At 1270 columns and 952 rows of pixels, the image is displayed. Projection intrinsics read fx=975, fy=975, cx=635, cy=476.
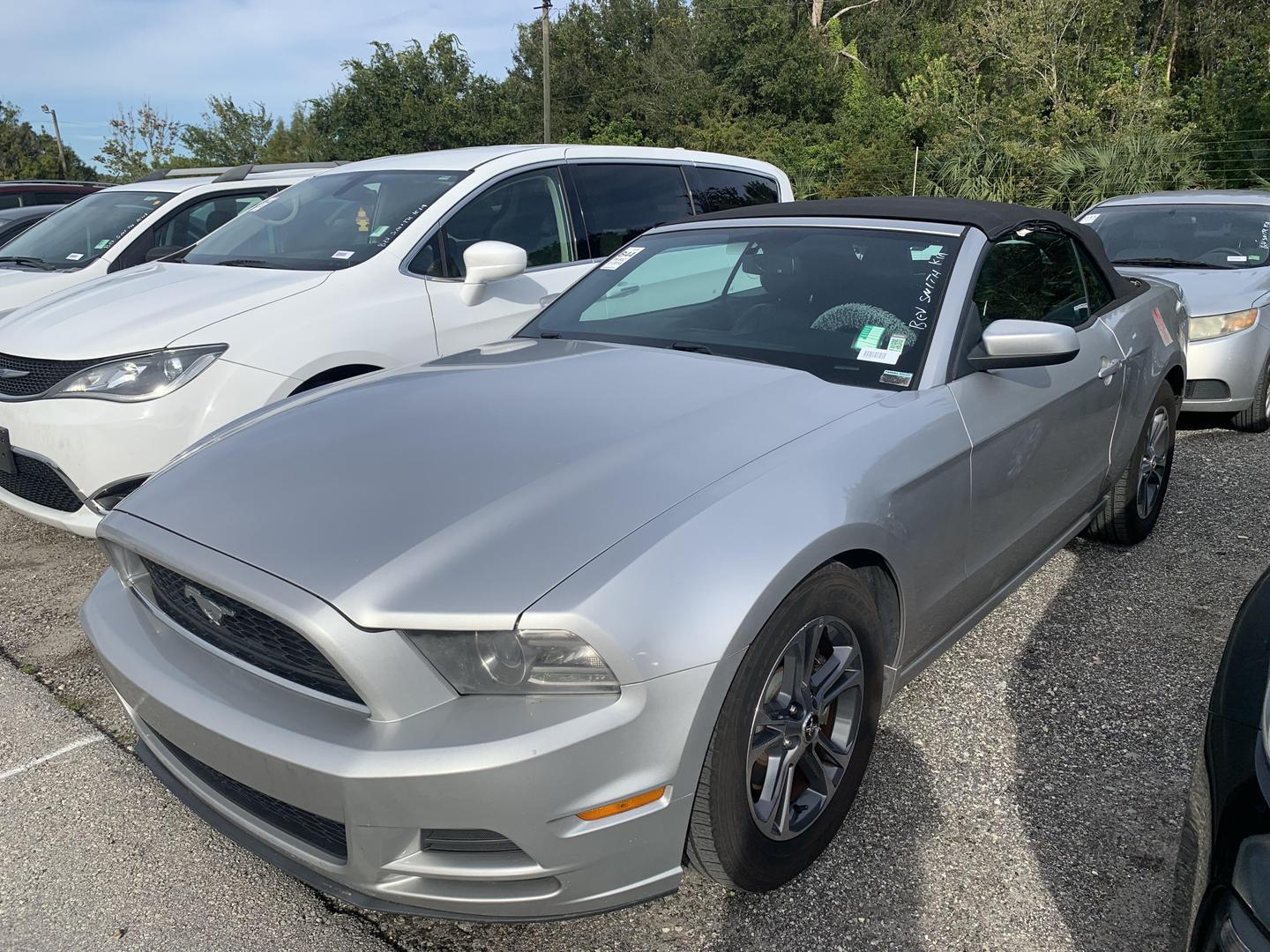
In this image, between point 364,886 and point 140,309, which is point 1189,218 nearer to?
point 140,309

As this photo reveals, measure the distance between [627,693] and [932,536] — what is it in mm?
1103

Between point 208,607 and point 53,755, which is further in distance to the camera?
point 53,755

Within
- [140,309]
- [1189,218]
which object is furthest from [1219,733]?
[1189,218]

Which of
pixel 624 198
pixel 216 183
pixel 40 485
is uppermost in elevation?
pixel 216 183

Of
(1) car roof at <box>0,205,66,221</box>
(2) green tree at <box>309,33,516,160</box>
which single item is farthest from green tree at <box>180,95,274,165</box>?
Result: (1) car roof at <box>0,205,66,221</box>

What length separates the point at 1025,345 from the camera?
2680 mm

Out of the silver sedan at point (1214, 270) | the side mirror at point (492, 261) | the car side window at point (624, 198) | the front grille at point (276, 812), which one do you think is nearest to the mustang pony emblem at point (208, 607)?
the front grille at point (276, 812)

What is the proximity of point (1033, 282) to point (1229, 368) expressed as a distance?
3340mm

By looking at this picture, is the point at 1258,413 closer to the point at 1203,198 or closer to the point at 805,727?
the point at 1203,198

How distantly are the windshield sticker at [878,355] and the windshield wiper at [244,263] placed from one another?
10.2 ft

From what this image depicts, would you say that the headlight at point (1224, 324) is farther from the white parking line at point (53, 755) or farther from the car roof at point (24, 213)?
the car roof at point (24, 213)

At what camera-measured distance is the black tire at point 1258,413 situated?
6.04m

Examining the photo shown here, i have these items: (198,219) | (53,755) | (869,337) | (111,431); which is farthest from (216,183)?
(869,337)

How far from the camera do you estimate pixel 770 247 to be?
3.32 metres
